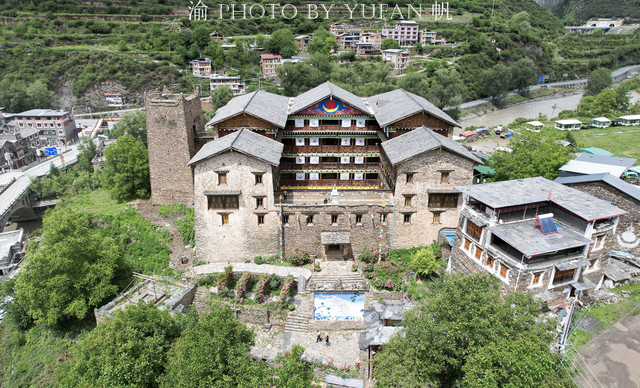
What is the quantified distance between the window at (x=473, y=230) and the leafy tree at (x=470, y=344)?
26.2 ft

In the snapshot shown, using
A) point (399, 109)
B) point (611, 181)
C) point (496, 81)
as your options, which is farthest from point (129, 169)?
point (496, 81)

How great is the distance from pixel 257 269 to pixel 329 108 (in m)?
16.4

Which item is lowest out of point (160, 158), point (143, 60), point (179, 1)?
point (160, 158)

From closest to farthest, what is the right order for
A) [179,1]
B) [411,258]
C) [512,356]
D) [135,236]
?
[512,356] → [411,258] → [135,236] → [179,1]

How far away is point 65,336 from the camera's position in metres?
31.9

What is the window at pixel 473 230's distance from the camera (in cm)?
2858

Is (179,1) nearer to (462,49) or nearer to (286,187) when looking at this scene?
(462,49)

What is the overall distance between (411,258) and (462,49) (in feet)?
314

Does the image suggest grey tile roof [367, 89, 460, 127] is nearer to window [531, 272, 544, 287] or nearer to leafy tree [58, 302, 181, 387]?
window [531, 272, 544, 287]

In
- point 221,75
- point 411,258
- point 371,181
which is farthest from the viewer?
point 221,75

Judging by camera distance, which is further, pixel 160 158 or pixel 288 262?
pixel 160 158

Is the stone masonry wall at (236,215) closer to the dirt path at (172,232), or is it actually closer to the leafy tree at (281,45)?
the dirt path at (172,232)

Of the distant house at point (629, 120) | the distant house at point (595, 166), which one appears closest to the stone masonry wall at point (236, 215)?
the distant house at point (595, 166)

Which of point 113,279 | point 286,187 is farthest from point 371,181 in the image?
point 113,279
